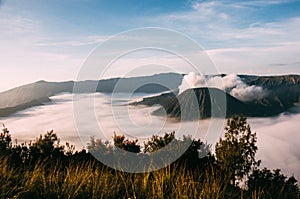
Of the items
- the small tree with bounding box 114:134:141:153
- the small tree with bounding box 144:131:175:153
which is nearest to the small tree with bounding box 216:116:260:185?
the small tree with bounding box 144:131:175:153

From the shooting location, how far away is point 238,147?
41.9 meters

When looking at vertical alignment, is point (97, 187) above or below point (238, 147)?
above

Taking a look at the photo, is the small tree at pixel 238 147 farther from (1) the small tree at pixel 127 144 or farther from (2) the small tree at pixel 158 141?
(1) the small tree at pixel 127 144

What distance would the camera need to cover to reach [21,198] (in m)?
6.74

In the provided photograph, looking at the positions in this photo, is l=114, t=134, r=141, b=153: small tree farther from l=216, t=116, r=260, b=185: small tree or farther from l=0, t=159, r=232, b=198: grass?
l=216, t=116, r=260, b=185: small tree

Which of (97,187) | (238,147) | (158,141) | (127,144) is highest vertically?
(97,187)

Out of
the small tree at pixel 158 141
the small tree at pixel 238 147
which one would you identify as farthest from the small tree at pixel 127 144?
the small tree at pixel 238 147

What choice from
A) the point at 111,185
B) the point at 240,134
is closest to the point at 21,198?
the point at 111,185

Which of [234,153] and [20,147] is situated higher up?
[20,147]

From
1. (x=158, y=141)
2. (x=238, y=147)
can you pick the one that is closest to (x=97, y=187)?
(x=158, y=141)

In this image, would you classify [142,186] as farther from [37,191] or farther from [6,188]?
[6,188]

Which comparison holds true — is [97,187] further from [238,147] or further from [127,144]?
[238,147]

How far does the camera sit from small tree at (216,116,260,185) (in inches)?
1563

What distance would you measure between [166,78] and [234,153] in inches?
805
